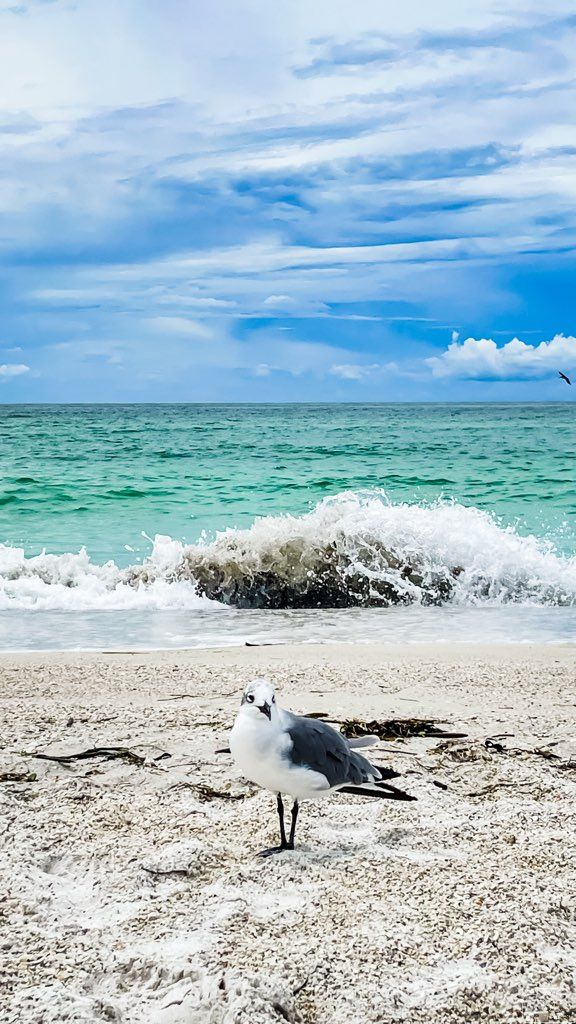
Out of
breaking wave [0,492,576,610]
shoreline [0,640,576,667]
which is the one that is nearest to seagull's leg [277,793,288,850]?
shoreline [0,640,576,667]

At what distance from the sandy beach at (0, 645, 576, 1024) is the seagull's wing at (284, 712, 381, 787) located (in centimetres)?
24

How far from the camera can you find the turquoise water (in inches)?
540

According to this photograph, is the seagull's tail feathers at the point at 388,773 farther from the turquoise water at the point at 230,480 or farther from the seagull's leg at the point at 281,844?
the turquoise water at the point at 230,480

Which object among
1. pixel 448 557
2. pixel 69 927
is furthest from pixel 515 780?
pixel 448 557

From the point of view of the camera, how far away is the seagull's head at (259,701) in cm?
242

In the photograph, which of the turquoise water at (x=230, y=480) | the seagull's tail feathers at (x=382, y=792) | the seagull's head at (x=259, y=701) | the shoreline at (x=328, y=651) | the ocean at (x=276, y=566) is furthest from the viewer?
the turquoise water at (x=230, y=480)

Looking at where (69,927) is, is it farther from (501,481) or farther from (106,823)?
(501,481)

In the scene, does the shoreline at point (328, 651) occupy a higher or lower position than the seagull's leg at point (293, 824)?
lower

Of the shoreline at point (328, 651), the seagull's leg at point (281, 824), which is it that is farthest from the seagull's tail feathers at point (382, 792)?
the shoreline at point (328, 651)

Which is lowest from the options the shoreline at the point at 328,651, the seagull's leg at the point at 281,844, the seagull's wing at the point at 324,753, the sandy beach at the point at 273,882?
the shoreline at the point at 328,651

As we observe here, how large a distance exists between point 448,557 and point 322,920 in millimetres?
7608

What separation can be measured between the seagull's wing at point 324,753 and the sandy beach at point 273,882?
0.24 m

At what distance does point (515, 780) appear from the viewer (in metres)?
3.32

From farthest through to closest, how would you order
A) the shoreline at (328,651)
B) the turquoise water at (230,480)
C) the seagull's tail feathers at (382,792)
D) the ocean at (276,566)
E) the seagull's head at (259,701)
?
the turquoise water at (230,480) → the ocean at (276,566) → the shoreline at (328,651) → the seagull's tail feathers at (382,792) → the seagull's head at (259,701)
